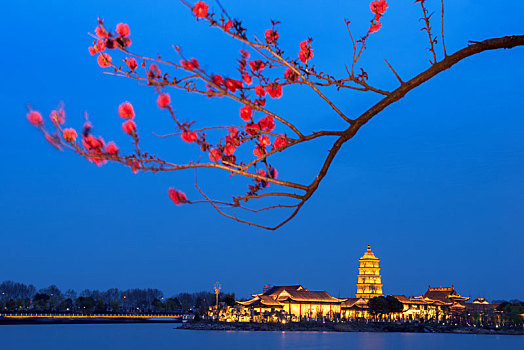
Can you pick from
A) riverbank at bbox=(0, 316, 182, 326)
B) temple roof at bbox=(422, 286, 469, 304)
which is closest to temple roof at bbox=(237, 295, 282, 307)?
temple roof at bbox=(422, 286, 469, 304)

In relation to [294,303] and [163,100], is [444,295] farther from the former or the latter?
[163,100]

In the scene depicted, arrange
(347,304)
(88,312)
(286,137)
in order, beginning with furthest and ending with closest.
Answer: (88,312) < (347,304) < (286,137)

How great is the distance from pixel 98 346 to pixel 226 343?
593 inches

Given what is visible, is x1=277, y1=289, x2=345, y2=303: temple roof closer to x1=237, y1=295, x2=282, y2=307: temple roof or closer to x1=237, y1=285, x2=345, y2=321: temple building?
x1=237, y1=285, x2=345, y2=321: temple building

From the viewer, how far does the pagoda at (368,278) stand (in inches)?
3947

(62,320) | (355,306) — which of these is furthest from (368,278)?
(62,320)

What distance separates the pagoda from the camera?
10025cm

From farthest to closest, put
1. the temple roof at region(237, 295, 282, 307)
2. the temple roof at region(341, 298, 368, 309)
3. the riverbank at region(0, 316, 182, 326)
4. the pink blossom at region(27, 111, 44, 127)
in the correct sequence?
the riverbank at region(0, 316, 182, 326) → the temple roof at region(341, 298, 368, 309) → the temple roof at region(237, 295, 282, 307) → the pink blossom at region(27, 111, 44, 127)

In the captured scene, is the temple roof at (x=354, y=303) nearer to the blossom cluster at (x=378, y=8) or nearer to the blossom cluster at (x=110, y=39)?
the blossom cluster at (x=378, y=8)

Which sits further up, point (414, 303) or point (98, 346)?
Result: point (414, 303)

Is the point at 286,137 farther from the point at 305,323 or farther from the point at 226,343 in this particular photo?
the point at 305,323

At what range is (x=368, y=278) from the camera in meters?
101

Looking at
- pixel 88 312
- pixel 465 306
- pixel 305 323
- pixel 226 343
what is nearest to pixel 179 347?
pixel 226 343

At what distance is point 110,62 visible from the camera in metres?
4.40
